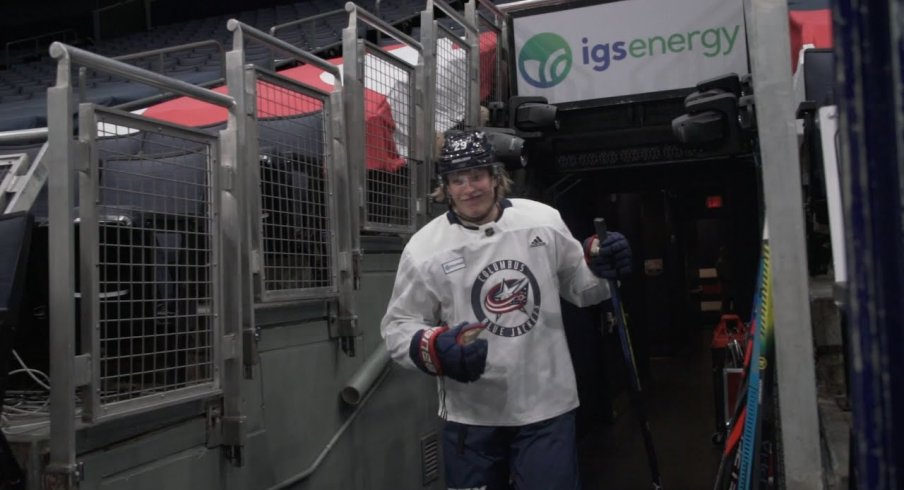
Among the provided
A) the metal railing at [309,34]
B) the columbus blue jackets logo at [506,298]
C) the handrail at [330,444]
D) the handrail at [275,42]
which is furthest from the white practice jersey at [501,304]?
the metal railing at [309,34]

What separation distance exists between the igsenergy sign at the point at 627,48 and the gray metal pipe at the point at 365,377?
10.9ft

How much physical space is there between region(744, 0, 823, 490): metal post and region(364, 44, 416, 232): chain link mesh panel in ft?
Answer: 8.66

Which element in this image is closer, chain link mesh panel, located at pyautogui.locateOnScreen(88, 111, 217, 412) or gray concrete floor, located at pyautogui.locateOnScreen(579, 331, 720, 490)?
chain link mesh panel, located at pyautogui.locateOnScreen(88, 111, 217, 412)

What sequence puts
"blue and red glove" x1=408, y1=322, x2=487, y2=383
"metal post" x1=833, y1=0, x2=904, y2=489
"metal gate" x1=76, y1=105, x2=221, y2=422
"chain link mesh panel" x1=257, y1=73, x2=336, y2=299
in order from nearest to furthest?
"metal post" x1=833, y1=0, x2=904, y2=489 < "metal gate" x1=76, y1=105, x2=221, y2=422 < "blue and red glove" x1=408, y1=322, x2=487, y2=383 < "chain link mesh panel" x1=257, y1=73, x2=336, y2=299

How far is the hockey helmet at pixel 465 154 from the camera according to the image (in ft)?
10.4

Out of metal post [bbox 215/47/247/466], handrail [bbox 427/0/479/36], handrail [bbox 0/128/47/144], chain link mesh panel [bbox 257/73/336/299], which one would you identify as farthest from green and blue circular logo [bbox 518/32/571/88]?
handrail [bbox 0/128/47/144]

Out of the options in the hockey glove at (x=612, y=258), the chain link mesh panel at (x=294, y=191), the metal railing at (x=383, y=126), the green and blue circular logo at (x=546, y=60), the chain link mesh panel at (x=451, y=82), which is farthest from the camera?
the green and blue circular logo at (x=546, y=60)

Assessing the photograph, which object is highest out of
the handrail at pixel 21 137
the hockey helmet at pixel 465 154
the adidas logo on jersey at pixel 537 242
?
the handrail at pixel 21 137

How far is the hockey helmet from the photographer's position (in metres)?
3.18

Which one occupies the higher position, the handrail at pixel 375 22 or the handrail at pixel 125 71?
the handrail at pixel 375 22

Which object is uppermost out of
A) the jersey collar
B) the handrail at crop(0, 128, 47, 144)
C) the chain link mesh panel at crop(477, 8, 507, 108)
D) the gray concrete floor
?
the chain link mesh panel at crop(477, 8, 507, 108)

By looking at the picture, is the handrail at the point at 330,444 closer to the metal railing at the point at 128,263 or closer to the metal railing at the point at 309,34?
the metal railing at the point at 128,263

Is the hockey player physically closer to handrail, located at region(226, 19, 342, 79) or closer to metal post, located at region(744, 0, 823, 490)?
handrail, located at region(226, 19, 342, 79)

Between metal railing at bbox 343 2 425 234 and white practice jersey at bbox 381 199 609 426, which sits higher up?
metal railing at bbox 343 2 425 234
